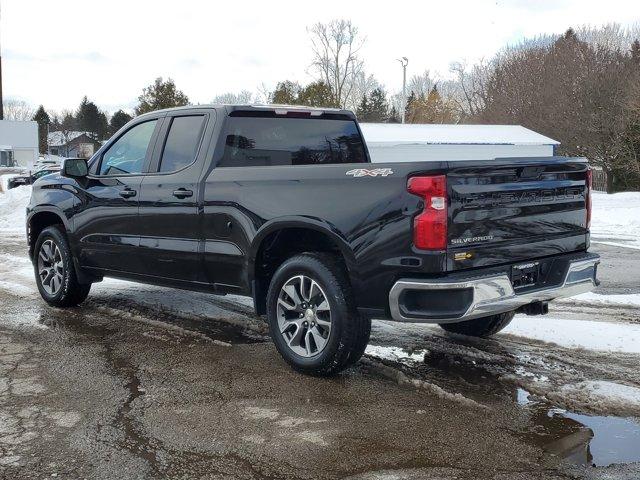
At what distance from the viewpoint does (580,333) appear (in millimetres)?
6078

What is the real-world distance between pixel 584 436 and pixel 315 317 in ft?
6.20

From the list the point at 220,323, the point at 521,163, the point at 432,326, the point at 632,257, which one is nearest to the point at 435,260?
the point at 521,163

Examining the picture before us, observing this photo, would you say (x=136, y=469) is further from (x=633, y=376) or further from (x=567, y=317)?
(x=567, y=317)

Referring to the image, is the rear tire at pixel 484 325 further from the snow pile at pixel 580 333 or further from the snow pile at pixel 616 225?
the snow pile at pixel 616 225

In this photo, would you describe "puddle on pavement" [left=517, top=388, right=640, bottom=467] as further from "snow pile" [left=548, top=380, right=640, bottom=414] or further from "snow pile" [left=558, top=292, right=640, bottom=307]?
"snow pile" [left=558, top=292, right=640, bottom=307]

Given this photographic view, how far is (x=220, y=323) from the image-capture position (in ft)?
21.7

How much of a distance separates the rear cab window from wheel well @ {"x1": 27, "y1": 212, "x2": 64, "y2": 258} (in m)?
2.80

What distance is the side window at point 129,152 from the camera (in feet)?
21.0

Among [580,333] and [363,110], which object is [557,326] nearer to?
[580,333]

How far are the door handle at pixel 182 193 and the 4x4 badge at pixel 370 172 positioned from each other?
1.68 meters

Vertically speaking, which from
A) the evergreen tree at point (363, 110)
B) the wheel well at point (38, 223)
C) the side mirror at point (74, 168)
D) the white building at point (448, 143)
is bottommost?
the wheel well at point (38, 223)

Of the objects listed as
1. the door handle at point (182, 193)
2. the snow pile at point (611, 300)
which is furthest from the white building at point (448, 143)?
the door handle at point (182, 193)

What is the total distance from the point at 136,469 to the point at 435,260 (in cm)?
205

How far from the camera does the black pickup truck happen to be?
4297 millimetres
